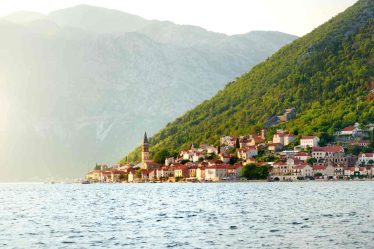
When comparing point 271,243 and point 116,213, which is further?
point 116,213

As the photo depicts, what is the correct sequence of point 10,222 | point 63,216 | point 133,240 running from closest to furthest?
point 133,240 < point 10,222 < point 63,216

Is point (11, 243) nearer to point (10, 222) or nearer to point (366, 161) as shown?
point (10, 222)

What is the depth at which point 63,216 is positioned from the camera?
255 ft

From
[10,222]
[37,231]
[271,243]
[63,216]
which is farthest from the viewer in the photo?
[63,216]

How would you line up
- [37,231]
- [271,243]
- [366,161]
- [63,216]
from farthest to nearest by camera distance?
[366,161], [63,216], [37,231], [271,243]

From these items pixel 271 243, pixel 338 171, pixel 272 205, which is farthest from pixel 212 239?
pixel 338 171

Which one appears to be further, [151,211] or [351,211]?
[151,211]

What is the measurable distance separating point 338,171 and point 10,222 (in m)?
141

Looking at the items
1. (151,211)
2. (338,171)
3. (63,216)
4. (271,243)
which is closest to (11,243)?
(271,243)

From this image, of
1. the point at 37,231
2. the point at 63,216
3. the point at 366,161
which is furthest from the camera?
the point at 366,161

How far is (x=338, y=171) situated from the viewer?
654 feet

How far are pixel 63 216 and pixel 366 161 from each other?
134442mm

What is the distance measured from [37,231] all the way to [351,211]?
2989cm

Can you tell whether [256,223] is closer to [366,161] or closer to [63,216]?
[63,216]
